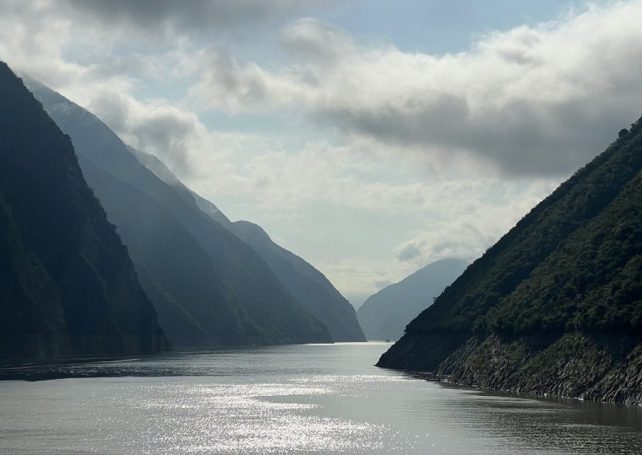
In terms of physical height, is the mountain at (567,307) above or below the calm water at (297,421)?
above

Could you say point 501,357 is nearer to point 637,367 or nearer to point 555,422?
point 637,367

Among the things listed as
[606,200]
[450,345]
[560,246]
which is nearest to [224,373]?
[450,345]

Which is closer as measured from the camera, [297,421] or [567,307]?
[297,421]

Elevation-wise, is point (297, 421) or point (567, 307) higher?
point (567, 307)

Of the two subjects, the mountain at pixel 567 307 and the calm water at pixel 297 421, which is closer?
the calm water at pixel 297 421

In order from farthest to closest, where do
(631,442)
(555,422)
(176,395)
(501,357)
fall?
1. (501,357)
2. (176,395)
3. (555,422)
4. (631,442)
